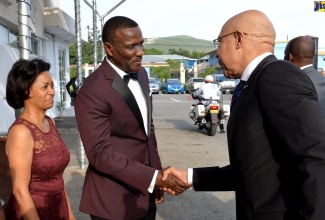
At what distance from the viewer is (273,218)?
1.61m

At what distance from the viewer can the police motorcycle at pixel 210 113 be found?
10766mm

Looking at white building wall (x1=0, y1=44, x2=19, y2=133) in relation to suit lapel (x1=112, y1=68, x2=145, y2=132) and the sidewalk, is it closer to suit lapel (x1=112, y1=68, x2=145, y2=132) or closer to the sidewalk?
the sidewalk

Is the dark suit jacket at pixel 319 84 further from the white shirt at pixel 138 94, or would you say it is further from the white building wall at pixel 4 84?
the white building wall at pixel 4 84

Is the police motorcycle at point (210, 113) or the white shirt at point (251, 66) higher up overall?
the white shirt at point (251, 66)

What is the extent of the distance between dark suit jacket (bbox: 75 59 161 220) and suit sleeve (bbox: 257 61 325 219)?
980 mm

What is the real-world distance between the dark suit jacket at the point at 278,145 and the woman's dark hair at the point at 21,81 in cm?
151

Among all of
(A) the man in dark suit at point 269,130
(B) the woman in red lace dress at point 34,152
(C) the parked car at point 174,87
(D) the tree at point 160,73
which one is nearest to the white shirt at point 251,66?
(A) the man in dark suit at point 269,130

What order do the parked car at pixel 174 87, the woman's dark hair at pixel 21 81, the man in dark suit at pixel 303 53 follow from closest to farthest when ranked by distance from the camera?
the woman's dark hair at pixel 21 81, the man in dark suit at pixel 303 53, the parked car at pixel 174 87

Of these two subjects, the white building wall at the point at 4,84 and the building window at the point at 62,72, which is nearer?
the white building wall at the point at 4,84

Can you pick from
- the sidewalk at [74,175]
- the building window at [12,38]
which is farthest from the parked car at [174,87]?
the building window at [12,38]

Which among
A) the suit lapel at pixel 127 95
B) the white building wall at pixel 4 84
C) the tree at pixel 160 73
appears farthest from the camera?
the tree at pixel 160 73

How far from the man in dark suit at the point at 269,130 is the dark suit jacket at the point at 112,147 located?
70cm

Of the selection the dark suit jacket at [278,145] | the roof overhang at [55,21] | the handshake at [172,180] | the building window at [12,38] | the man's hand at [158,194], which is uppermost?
the roof overhang at [55,21]

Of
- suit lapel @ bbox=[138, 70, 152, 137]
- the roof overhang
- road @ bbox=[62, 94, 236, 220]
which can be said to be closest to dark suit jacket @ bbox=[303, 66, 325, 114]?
suit lapel @ bbox=[138, 70, 152, 137]
